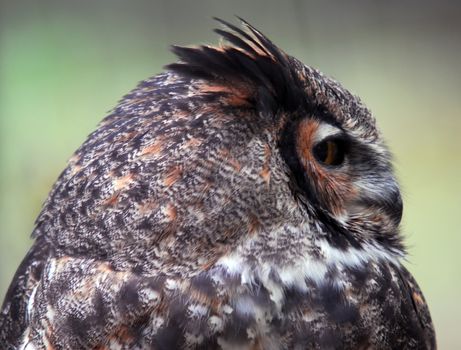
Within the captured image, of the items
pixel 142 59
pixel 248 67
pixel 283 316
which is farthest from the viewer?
pixel 142 59

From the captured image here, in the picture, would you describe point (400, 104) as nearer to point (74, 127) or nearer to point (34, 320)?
point (74, 127)

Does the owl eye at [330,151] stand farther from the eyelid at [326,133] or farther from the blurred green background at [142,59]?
the blurred green background at [142,59]

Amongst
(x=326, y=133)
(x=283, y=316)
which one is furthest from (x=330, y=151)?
(x=283, y=316)

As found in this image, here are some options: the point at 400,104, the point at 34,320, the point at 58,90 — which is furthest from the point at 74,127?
the point at 34,320

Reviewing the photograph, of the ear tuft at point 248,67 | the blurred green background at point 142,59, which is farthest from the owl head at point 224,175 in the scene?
the blurred green background at point 142,59

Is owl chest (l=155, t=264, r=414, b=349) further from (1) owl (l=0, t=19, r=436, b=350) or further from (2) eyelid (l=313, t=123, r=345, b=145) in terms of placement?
(2) eyelid (l=313, t=123, r=345, b=145)

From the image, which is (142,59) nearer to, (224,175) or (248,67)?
(248,67)
